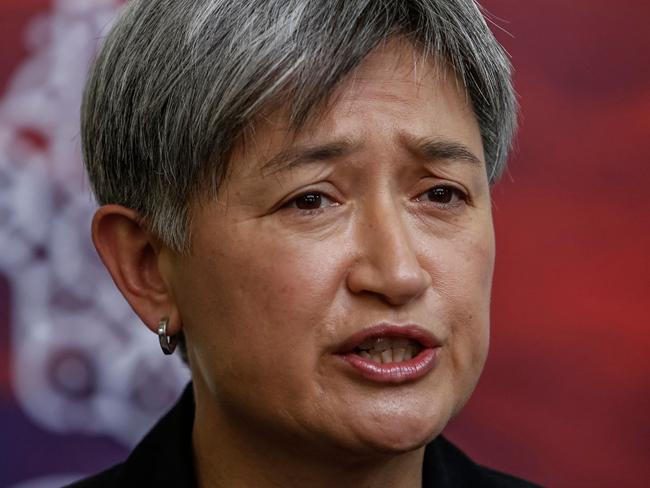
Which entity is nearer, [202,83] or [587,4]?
[202,83]

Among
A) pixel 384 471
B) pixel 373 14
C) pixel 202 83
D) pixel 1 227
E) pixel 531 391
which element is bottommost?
pixel 384 471

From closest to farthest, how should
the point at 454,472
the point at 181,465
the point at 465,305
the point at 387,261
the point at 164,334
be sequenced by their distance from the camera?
1. the point at 387,261
2. the point at 465,305
3. the point at 164,334
4. the point at 181,465
5. the point at 454,472

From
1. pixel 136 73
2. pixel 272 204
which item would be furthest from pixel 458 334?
pixel 136 73

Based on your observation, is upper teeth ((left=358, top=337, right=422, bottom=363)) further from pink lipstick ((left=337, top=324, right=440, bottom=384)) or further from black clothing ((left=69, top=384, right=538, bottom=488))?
black clothing ((left=69, top=384, right=538, bottom=488))

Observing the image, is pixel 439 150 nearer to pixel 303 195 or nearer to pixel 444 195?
pixel 444 195

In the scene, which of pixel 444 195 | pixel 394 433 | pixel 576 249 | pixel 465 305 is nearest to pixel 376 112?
pixel 444 195

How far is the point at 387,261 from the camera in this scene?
169 centimetres

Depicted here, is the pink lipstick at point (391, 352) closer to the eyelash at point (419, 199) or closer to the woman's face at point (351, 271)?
the woman's face at point (351, 271)

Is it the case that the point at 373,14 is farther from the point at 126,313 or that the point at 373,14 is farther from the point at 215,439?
the point at 126,313

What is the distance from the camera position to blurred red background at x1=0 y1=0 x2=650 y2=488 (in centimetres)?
257

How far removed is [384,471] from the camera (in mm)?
1936

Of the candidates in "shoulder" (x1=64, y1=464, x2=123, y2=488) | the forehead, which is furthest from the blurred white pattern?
the forehead

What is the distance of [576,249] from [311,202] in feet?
3.34

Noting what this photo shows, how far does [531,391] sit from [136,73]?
4.13 ft
